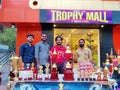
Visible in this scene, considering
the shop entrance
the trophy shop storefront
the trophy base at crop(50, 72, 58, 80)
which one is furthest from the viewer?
the shop entrance

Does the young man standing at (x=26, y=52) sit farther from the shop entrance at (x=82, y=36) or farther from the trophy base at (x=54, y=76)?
the shop entrance at (x=82, y=36)

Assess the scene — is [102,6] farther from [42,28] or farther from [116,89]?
[116,89]

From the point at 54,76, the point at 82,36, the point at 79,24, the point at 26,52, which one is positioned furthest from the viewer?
the point at 82,36

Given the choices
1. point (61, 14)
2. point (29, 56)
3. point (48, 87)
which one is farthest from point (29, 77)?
point (61, 14)

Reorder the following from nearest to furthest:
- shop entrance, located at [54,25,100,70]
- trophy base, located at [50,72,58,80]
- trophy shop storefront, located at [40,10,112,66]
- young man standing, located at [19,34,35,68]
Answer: trophy base, located at [50,72,58,80], young man standing, located at [19,34,35,68], trophy shop storefront, located at [40,10,112,66], shop entrance, located at [54,25,100,70]

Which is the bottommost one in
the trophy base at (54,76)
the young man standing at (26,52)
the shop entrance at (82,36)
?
the trophy base at (54,76)

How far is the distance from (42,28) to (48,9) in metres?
0.87

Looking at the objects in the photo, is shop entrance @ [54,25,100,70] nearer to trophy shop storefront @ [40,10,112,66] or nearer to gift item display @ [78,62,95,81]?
trophy shop storefront @ [40,10,112,66]

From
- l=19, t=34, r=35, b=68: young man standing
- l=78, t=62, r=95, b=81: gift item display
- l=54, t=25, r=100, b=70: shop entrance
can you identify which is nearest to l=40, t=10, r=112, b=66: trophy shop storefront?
l=54, t=25, r=100, b=70: shop entrance

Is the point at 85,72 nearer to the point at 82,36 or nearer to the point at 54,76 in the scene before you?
the point at 54,76

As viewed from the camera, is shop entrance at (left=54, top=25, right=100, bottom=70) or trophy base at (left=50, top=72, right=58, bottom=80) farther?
shop entrance at (left=54, top=25, right=100, bottom=70)

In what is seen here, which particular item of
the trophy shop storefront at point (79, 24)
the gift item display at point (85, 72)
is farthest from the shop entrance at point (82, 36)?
the gift item display at point (85, 72)

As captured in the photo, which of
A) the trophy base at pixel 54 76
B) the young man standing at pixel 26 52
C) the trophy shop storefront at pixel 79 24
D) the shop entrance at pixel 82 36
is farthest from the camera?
the shop entrance at pixel 82 36

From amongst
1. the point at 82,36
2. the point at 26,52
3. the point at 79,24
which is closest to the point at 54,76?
the point at 26,52
